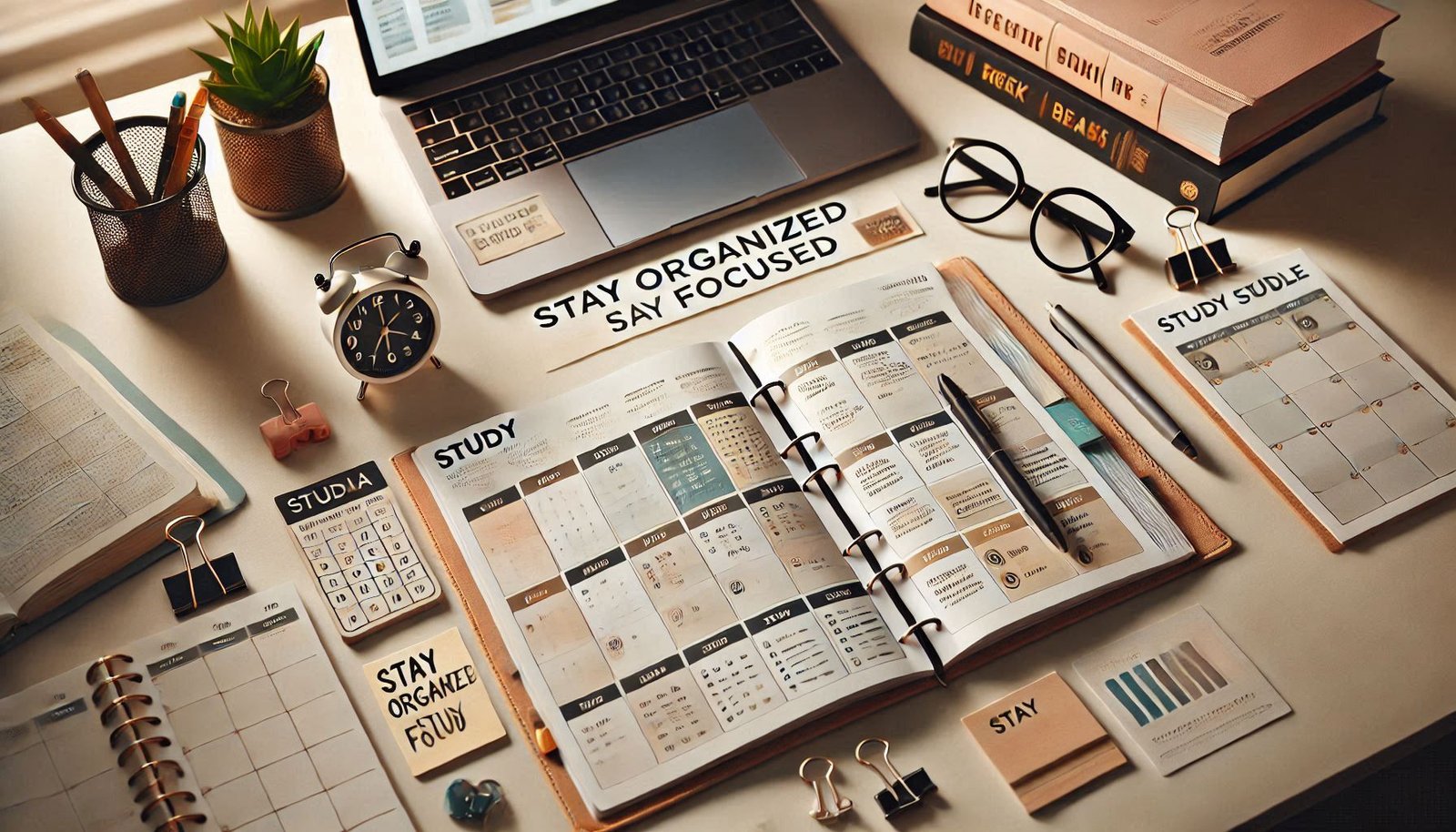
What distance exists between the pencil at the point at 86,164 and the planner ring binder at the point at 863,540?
2.31 feet

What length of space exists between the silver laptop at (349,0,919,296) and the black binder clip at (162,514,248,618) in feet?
1.14

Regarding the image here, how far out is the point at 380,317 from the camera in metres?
1.04

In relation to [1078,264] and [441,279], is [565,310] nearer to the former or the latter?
[441,279]

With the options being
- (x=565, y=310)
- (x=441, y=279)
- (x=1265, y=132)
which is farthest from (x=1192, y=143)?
(x=441, y=279)

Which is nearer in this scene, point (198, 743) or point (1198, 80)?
point (198, 743)

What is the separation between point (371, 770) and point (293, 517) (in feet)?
0.79

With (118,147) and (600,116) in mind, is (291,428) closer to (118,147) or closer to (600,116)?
(118,147)

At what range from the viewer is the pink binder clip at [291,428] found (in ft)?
3.39

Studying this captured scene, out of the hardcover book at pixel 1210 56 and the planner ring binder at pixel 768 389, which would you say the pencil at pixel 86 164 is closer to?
the planner ring binder at pixel 768 389

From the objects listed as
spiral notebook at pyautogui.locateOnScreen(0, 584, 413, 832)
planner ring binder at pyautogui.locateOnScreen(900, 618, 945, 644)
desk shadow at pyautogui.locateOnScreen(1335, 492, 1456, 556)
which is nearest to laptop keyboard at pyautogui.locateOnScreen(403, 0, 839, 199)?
spiral notebook at pyautogui.locateOnScreen(0, 584, 413, 832)

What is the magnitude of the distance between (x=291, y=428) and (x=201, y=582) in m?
0.15

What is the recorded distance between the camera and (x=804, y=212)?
1228mm

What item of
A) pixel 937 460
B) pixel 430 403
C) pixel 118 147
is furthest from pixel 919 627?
pixel 118 147

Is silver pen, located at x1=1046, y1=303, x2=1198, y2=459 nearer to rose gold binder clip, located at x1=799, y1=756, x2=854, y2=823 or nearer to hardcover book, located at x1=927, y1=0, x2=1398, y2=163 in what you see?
hardcover book, located at x1=927, y1=0, x2=1398, y2=163
